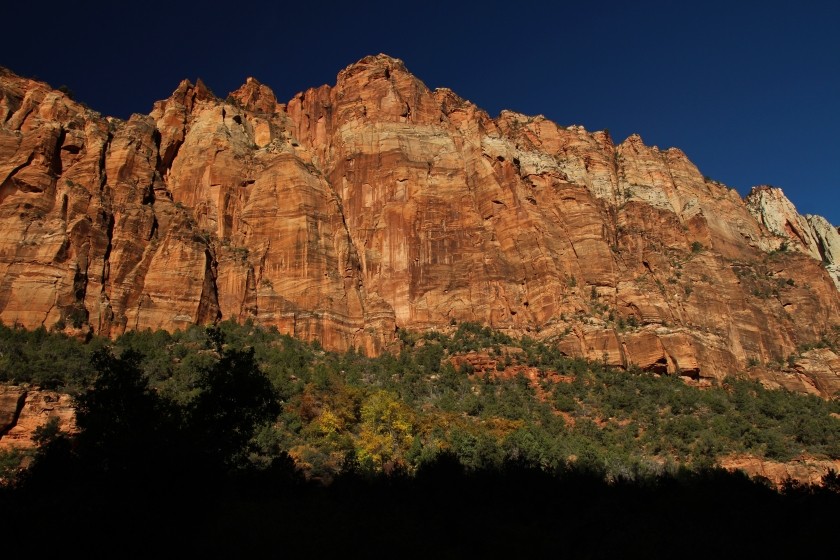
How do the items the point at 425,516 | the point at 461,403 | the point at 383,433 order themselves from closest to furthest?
1. the point at 425,516
2. the point at 383,433
3. the point at 461,403

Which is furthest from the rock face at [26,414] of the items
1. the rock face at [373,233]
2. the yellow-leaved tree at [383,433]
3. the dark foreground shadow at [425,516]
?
the yellow-leaved tree at [383,433]

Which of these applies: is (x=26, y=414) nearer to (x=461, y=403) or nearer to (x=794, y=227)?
(x=461, y=403)

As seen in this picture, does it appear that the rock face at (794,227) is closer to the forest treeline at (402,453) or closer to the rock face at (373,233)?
the rock face at (373,233)

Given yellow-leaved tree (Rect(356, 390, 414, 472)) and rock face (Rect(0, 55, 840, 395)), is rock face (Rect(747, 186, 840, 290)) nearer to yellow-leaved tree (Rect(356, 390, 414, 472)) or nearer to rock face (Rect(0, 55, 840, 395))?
rock face (Rect(0, 55, 840, 395))

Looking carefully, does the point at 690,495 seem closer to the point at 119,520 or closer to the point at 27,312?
the point at 119,520

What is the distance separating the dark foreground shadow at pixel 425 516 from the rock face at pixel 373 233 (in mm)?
29897

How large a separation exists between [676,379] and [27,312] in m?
51.7

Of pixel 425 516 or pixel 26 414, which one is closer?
pixel 425 516

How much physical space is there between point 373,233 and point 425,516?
45331 mm

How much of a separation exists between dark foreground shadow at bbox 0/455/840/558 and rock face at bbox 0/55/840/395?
29.9 metres

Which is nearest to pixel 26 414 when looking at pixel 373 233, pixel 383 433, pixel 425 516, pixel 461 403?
pixel 383 433

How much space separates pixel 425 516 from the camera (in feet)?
90.3

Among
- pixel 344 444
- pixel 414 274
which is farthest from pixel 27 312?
pixel 414 274


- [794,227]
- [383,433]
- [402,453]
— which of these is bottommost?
[402,453]
